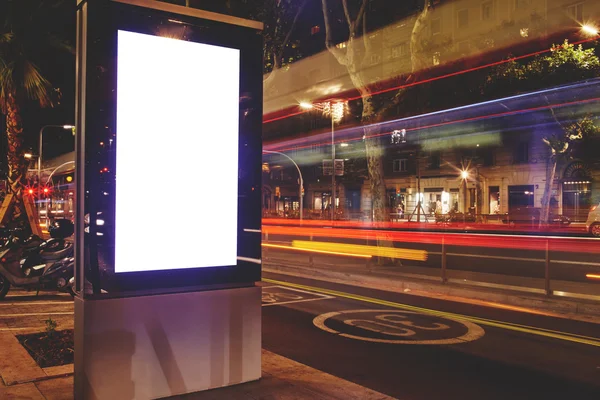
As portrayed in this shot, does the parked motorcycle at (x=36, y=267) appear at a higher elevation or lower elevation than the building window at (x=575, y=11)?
lower

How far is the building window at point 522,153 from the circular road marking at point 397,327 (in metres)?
39.8

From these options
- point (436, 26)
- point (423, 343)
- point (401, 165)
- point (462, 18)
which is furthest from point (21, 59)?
point (401, 165)

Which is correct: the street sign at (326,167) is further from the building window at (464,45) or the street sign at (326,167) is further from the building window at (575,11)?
the building window at (575,11)

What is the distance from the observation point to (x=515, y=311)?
9.99 m

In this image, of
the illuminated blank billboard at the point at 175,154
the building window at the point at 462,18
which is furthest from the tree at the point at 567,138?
the illuminated blank billboard at the point at 175,154

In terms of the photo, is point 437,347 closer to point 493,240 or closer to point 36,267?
point 36,267

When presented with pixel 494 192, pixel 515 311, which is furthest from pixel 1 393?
pixel 494 192

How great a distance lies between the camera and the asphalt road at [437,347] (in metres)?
5.73

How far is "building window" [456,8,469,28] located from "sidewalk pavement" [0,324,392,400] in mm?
44702

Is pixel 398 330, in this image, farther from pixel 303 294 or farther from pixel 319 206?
pixel 319 206

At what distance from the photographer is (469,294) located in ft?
37.1

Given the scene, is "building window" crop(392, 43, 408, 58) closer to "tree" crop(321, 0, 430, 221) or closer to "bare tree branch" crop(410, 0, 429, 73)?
"tree" crop(321, 0, 430, 221)

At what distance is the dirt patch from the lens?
5.92 meters

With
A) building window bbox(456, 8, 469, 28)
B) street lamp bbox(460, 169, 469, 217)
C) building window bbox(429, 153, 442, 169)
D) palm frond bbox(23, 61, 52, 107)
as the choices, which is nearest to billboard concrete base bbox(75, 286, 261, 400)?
palm frond bbox(23, 61, 52, 107)
